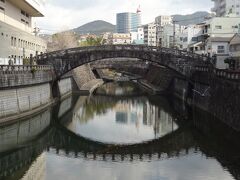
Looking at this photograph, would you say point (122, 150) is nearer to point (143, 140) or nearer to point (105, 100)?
point (143, 140)

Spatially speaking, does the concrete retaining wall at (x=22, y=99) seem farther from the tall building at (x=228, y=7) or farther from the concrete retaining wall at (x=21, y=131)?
the tall building at (x=228, y=7)

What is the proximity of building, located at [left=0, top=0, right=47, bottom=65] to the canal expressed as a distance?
9.78 metres

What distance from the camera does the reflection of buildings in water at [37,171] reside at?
25758mm

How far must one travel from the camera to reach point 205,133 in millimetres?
39812

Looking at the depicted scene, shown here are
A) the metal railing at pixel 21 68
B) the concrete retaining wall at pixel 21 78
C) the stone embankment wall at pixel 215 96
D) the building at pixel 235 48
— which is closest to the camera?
the stone embankment wall at pixel 215 96

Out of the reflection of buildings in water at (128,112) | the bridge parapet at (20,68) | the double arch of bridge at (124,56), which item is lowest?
the reflection of buildings in water at (128,112)

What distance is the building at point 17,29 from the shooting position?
53.6 meters

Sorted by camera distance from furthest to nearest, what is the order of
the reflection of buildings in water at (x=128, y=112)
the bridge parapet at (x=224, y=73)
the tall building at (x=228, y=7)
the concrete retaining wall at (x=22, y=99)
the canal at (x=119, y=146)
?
the tall building at (x=228, y=7) → the reflection of buildings in water at (x=128, y=112) → the concrete retaining wall at (x=22, y=99) → the bridge parapet at (x=224, y=73) → the canal at (x=119, y=146)

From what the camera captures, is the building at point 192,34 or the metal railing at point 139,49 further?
the building at point 192,34

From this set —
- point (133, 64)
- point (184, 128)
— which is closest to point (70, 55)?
point (184, 128)

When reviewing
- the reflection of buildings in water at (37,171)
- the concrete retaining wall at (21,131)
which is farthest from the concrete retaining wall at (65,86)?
the reflection of buildings in water at (37,171)

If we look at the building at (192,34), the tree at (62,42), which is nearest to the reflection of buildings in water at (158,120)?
the building at (192,34)

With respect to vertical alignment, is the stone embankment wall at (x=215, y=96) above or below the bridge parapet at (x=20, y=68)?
below

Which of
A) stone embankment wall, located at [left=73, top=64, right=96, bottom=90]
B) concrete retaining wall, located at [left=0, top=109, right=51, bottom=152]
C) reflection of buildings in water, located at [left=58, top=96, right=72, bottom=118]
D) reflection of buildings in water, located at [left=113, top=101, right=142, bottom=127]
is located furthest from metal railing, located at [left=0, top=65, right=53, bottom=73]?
stone embankment wall, located at [left=73, top=64, right=96, bottom=90]
